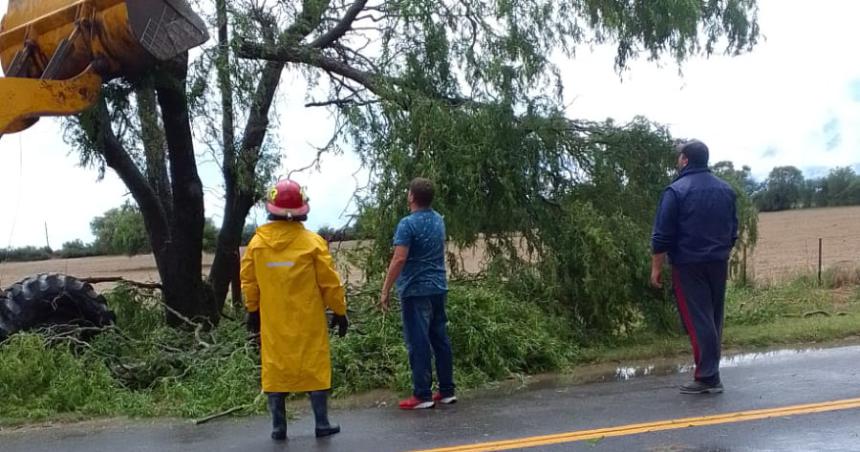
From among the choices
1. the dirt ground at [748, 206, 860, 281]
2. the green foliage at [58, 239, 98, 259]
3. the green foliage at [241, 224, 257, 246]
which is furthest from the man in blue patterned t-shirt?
the green foliage at [58, 239, 98, 259]

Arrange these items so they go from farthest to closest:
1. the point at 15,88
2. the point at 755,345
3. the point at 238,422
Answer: the point at 755,345 → the point at 15,88 → the point at 238,422

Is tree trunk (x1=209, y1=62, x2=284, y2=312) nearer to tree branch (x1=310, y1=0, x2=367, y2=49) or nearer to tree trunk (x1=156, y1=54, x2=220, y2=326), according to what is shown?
tree trunk (x1=156, y1=54, x2=220, y2=326)

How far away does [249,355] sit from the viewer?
8227mm

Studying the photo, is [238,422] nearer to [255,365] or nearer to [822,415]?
[255,365]

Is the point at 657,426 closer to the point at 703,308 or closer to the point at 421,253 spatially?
the point at 703,308

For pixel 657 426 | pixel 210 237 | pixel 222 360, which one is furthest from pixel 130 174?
pixel 657 426

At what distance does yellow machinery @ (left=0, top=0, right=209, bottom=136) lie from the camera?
7.79 m

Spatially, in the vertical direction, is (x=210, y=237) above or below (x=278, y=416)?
above

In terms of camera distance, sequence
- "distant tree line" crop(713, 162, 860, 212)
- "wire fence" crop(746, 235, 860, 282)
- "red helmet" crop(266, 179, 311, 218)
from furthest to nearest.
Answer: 1. "distant tree line" crop(713, 162, 860, 212)
2. "wire fence" crop(746, 235, 860, 282)
3. "red helmet" crop(266, 179, 311, 218)

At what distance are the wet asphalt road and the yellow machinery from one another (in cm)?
260

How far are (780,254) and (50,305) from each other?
20387 mm

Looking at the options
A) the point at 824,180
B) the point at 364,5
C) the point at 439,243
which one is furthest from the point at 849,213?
the point at 439,243

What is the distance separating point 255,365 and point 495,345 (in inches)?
78.9

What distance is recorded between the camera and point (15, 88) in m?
7.69
